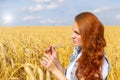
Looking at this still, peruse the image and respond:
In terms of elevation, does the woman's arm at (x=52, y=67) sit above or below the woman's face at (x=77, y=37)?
below

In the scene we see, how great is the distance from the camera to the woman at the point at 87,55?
99.2 inches

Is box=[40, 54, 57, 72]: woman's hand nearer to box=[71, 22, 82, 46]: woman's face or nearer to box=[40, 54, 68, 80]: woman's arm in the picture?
box=[40, 54, 68, 80]: woman's arm

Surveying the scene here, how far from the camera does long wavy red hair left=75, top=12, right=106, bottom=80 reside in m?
2.52

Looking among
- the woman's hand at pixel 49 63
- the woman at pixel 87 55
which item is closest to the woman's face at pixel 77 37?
the woman at pixel 87 55

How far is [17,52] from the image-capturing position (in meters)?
3.96

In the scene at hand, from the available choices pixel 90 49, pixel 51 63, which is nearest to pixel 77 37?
pixel 90 49

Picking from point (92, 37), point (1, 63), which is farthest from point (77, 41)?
point (1, 63)

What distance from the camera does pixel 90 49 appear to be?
8.38 feet

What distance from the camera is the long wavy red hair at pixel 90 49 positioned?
2516 mm

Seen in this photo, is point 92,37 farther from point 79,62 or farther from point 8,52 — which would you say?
point 8,52

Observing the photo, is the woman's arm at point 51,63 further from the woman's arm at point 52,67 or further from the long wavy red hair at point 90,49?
the long wavy red hair at point 90,49

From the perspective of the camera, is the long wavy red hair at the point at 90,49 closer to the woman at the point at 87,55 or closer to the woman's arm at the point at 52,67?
the woman at the point at 87,55

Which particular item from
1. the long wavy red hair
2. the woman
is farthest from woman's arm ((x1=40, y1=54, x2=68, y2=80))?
the long wavy red hair

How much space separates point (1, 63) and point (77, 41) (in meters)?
1.19
